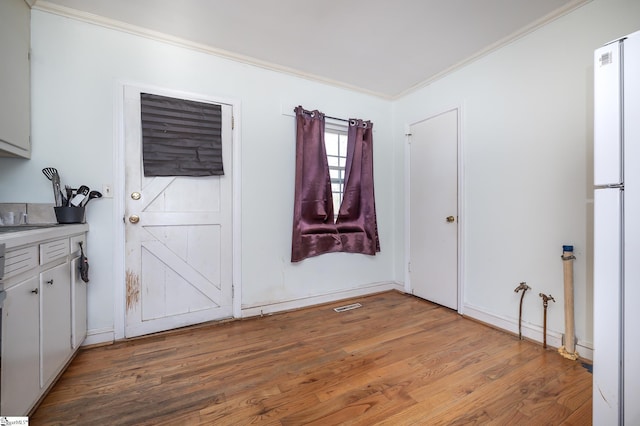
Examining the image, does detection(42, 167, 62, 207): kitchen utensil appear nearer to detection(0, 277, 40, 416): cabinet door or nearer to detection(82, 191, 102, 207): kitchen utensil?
detection(82, 191, 102, 207): kitchen utensil

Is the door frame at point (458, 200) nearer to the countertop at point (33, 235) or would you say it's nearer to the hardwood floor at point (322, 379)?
the hardwood floor at point (322, 379)

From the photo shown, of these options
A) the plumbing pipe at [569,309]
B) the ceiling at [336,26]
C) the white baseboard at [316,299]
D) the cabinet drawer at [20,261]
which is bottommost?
the white baseboard at [316,299]

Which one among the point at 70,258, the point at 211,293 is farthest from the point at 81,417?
the point at 211,293

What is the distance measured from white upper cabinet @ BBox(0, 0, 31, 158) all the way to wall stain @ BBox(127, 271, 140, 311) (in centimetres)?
112

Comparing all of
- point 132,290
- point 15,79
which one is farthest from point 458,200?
point 15,79

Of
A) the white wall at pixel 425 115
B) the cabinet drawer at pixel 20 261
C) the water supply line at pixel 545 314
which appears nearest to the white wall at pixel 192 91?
the white wall at pixel 425 115

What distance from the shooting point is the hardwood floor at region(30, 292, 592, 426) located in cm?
136

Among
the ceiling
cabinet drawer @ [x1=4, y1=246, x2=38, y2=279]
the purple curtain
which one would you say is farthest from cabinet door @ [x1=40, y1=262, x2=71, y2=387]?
the ceiling

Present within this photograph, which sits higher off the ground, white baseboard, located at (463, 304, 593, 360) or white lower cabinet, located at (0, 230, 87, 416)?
white lower cabinet, located at (0, 230, 87, 416)

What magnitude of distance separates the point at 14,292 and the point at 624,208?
2782 mm

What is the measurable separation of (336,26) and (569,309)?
2829 millimetres

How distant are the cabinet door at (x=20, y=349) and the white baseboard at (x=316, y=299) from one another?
1.48 metres

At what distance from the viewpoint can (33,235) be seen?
51.1 inches

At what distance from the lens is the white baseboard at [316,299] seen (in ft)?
8.70
